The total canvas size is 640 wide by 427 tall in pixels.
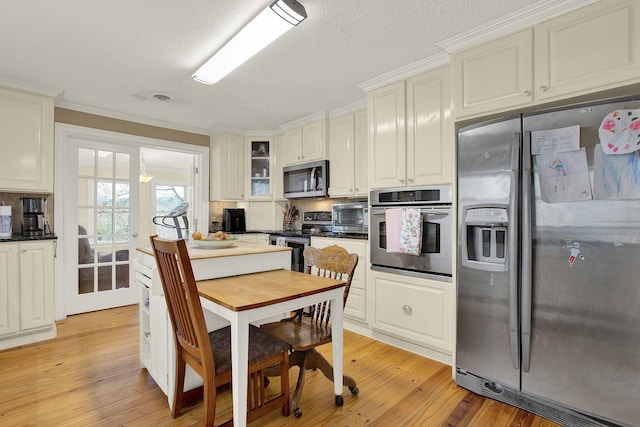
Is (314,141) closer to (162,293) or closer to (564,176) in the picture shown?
(162,293)

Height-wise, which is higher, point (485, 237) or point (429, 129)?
point (429, 129)

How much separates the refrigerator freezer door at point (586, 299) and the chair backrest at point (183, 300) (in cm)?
174

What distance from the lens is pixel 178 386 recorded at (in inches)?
68.2

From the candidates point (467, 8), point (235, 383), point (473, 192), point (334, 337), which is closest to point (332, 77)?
point (467, 8)

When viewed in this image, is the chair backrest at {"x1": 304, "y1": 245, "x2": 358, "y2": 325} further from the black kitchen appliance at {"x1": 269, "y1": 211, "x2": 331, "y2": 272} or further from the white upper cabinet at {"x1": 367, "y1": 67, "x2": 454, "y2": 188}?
the black kitchen appliance at {"x1": 269, "y1": 211, "x2": 331, "y2": 272}

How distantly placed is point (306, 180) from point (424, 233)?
186cm

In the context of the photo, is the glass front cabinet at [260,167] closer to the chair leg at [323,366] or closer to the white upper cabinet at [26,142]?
the white upper cabinet at [26,142]

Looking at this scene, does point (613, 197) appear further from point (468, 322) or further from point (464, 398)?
point (464, 398)

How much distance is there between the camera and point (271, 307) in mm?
1463

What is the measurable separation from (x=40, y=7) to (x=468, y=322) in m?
3.21

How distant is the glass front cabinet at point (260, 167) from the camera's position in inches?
180

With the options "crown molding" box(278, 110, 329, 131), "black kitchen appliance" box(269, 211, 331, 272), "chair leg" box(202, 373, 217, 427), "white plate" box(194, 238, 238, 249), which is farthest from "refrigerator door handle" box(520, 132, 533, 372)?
"crown molding" box(278, 110, 329, 131)

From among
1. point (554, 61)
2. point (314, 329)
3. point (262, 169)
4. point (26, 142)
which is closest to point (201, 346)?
point (314, 329)

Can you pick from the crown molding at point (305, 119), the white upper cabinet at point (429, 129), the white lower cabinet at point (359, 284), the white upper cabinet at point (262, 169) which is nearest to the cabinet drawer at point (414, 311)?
the white lower cabinet at point (359, 284)
